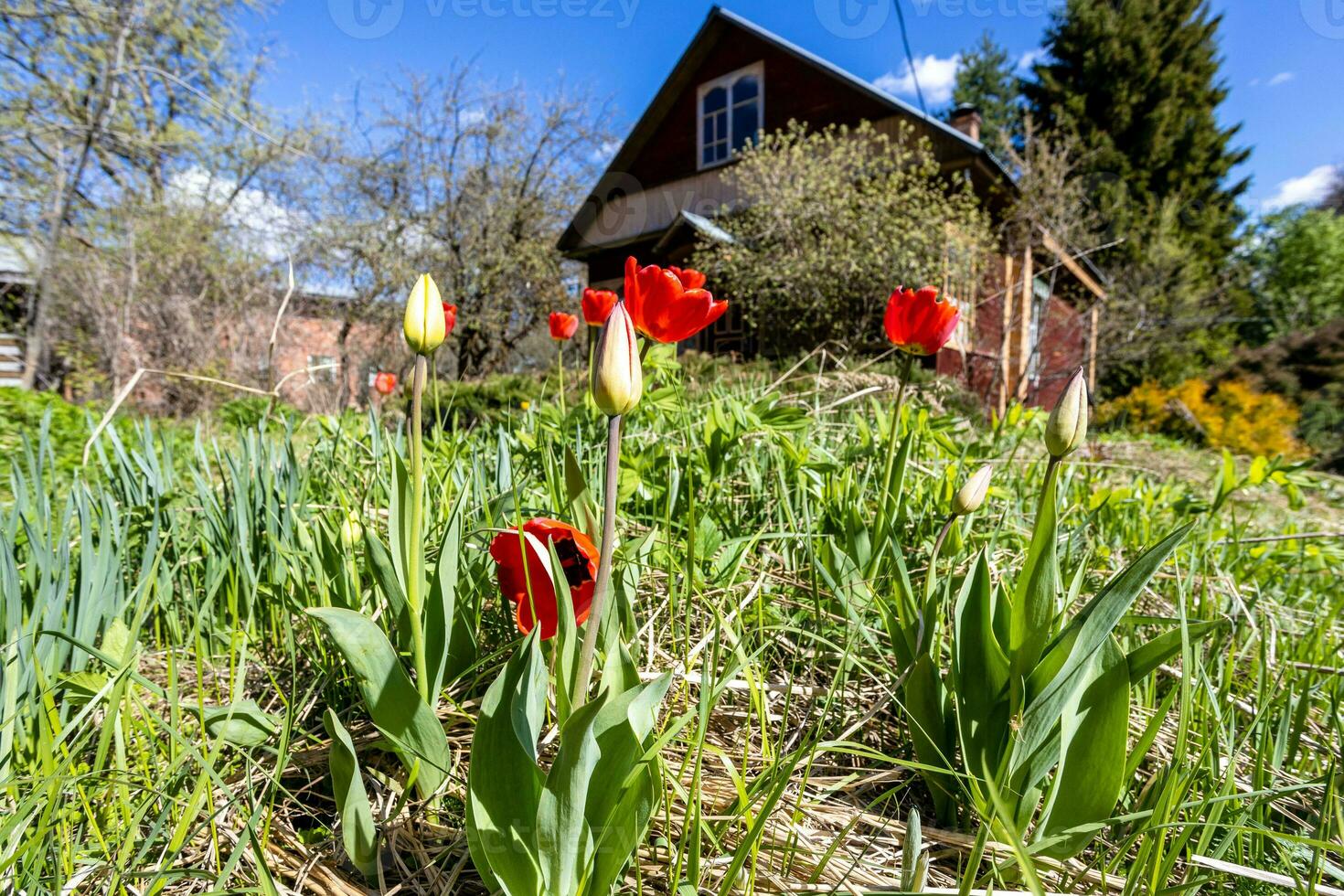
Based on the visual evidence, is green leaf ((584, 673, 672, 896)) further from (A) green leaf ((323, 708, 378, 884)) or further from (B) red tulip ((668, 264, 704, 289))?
(B) red tulip ((668, 264, 704, 289))

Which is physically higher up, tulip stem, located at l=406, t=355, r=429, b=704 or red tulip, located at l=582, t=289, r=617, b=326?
red tulip, located at l=582, t=289, r=617, b=326

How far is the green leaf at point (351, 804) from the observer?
640 mm

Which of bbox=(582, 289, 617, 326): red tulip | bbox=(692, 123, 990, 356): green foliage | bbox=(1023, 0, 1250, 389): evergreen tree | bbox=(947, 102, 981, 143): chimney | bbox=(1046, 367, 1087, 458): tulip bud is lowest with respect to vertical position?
bbox=(1046, 367, 1087, 458): tulip bud

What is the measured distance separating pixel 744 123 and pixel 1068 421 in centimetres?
1346

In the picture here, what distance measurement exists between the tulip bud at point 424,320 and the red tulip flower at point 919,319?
2.81ft

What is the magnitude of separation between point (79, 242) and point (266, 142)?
4365 mm

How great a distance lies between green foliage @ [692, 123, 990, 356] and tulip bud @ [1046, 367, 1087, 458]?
26.4 ft

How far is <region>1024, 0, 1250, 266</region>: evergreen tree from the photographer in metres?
20.2

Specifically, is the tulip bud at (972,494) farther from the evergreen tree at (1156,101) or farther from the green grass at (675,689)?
the evergreen tree at (1156,101)

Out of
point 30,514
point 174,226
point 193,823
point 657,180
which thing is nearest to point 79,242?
point 174,226

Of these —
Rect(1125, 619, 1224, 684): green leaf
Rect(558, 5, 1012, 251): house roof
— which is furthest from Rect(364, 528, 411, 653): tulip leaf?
Rect(558, 5, 1012, 251): house roof

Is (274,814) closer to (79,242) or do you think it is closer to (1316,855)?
(1316,855)

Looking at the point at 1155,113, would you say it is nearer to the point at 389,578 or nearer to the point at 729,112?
the point at 729,112

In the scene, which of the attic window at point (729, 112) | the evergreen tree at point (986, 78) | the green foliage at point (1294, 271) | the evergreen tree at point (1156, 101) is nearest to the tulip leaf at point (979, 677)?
the attic window at point (729, 112)
